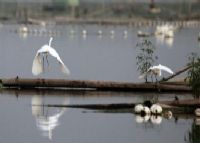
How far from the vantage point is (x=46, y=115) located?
1183 inches

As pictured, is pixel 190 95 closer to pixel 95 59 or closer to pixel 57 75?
pixel 57 75

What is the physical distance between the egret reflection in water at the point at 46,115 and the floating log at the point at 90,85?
2055 mm

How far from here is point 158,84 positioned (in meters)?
35.4

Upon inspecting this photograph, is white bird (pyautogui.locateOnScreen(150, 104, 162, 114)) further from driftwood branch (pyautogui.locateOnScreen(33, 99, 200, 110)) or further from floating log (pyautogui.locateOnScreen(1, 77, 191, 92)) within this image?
floating log (pyautogui.locateOnScreen(1, 77, 191, 92))

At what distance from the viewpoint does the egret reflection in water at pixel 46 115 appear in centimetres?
2789

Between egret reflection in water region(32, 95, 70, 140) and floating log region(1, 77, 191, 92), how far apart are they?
206cm

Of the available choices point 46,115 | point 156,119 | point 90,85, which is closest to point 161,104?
point 156,119

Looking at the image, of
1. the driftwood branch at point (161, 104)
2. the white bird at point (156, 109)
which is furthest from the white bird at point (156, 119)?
the driftwood branch at point (161, 104)

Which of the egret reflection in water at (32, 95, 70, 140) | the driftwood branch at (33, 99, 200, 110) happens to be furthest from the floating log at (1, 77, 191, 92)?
the driftwood branch at (33, 99, 200, 110)

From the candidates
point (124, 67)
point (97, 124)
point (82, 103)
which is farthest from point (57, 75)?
point (97, 124)

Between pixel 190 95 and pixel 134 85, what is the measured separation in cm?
211

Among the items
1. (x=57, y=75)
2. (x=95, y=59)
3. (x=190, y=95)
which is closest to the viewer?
(x=190, y=95)

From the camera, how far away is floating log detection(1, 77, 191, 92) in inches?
1388

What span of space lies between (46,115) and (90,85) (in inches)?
222
